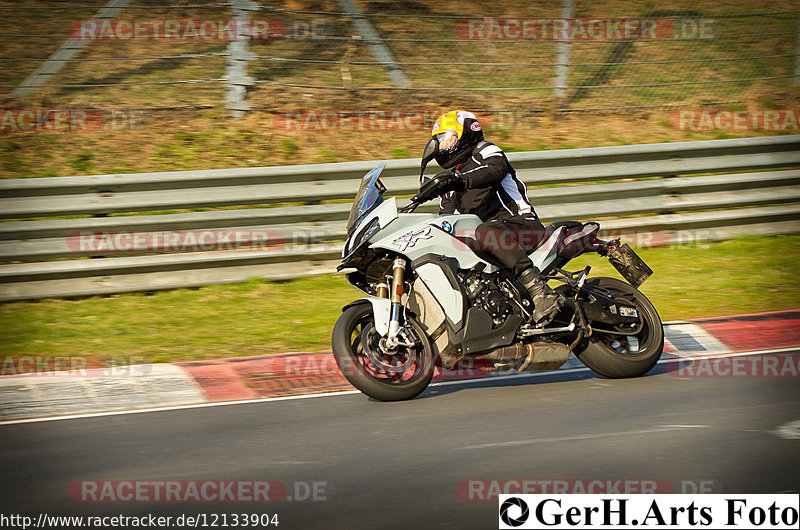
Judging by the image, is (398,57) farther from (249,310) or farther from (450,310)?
(450,310)

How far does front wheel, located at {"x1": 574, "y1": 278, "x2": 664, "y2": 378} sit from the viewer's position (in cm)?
662

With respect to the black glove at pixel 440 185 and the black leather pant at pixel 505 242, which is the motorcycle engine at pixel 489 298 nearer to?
the black leather pant at pixel 505 242

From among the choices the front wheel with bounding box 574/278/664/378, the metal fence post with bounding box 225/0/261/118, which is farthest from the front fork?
the metal fence post with bounding box 225/0/261/118

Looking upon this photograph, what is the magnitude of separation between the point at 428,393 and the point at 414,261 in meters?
0.99

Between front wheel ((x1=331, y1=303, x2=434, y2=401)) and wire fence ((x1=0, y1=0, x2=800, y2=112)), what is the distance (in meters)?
5.31

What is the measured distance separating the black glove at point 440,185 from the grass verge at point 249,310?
192 centimetres

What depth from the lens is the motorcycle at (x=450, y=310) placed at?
6.08 metres

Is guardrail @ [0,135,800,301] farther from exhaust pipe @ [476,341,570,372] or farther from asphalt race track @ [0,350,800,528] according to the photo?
exhaust pipe @ [476,341,570,372]

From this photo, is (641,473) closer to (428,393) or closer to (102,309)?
(428,393)

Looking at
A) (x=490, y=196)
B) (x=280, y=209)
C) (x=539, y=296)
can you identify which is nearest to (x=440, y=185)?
(x=490, y=196)

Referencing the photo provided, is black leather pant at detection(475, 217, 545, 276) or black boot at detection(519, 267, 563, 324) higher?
black leather pant at detection(475, 217, 545, 276)

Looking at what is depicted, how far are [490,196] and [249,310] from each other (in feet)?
9.44

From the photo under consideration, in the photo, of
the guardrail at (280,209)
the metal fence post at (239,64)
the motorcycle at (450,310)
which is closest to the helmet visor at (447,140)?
the motorcycle at (450,310)

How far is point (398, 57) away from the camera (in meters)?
12.9
